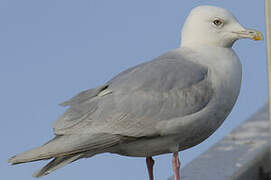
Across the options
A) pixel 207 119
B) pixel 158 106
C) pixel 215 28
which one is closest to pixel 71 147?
pixel 158 106

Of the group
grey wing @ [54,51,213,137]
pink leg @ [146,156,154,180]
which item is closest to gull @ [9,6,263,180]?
grey wing @ [54,51,213,137]

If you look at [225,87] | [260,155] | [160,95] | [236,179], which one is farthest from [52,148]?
[260,155]

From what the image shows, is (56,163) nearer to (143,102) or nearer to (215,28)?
(143,102)

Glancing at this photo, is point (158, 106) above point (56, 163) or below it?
above

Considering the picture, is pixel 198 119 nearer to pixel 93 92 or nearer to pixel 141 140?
pixel 141 140

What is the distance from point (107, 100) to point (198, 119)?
315 mm

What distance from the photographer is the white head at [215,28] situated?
228cm

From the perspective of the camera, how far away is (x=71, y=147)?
6.62 ft

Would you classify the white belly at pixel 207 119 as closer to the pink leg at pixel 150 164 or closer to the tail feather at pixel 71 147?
the tail feather at pixel 71 147

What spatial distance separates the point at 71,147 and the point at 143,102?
0.93 feet

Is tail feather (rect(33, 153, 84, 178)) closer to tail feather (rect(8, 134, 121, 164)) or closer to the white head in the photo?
tail feather (rect(8, 134, 121, 164))

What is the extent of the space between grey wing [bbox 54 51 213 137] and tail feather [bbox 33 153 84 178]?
85 mm

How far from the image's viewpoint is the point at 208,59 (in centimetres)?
225

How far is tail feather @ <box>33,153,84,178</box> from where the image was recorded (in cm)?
206
